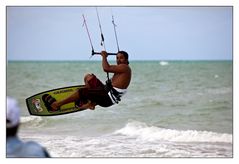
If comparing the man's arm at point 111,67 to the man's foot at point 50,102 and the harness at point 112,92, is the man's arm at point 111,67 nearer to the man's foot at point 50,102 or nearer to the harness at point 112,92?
the harness at point 112,92

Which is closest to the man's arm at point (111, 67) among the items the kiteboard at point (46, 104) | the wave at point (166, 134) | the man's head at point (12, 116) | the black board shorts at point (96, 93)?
the black board shorts at point (96, 93)

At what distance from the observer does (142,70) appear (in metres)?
4.36

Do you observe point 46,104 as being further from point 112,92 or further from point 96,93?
point 112,92

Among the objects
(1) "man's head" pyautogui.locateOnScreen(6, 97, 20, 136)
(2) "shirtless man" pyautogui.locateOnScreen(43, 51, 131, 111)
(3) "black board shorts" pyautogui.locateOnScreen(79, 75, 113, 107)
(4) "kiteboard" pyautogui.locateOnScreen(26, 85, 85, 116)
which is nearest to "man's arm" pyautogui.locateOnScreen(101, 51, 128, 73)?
(2) "shirtless man" pyautogui.locateOnScreen(43, 51, 131, 111)

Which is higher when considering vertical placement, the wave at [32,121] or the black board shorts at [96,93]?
the black board shorts at [96,93]

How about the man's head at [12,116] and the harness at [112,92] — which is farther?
the harness at [112,92]

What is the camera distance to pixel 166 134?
14.5ft

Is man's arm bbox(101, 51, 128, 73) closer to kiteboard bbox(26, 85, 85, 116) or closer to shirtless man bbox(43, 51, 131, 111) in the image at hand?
shirtless man bbox(43, 51, 131, 111)

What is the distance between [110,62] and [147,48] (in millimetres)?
432

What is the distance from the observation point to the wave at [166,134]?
171 inches

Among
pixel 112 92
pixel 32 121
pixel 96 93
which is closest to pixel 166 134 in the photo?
pixel 112 92

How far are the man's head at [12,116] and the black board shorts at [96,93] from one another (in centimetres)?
278

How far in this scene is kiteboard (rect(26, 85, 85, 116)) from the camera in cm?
434

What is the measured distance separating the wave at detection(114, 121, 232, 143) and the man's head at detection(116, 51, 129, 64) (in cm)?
62
